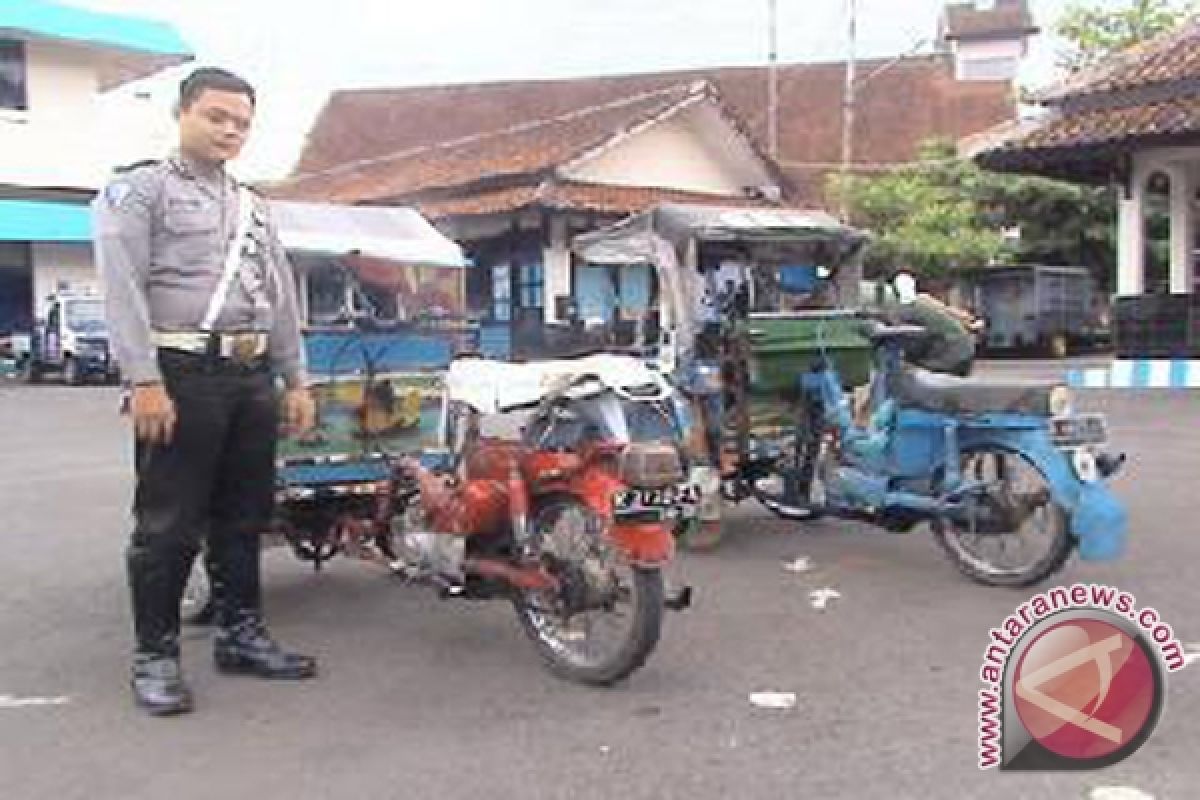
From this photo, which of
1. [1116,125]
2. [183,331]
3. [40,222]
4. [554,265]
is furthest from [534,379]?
[40,222]

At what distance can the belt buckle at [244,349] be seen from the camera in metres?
5.04

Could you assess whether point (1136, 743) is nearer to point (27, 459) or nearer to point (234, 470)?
point (234, 470)

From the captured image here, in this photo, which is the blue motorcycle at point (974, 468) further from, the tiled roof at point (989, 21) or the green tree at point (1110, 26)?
the tiled roof at point (989, 21)

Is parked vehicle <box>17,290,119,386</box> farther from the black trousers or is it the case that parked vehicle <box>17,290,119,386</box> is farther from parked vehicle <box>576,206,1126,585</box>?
the black trousers

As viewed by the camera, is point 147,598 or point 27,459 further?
point 27,459

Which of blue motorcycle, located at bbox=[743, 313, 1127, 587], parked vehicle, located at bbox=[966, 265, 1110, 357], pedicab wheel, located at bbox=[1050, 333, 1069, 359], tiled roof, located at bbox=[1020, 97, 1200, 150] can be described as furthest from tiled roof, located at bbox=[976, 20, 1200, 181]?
blue motorcycle, located at bbox=[743, 313, 1127, 587]

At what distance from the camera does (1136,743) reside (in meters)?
4.07

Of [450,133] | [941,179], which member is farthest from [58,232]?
[941,179]

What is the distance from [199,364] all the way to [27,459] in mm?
8826

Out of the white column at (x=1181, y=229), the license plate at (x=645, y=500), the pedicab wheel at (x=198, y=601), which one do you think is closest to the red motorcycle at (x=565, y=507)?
the license plate at (x=645, y=500)

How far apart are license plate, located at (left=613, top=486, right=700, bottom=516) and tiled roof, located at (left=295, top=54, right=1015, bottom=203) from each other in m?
33.9

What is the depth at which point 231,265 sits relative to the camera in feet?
16.6

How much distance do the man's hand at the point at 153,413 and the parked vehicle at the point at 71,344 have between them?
2191 centimetres

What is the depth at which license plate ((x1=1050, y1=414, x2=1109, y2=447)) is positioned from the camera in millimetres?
6316
